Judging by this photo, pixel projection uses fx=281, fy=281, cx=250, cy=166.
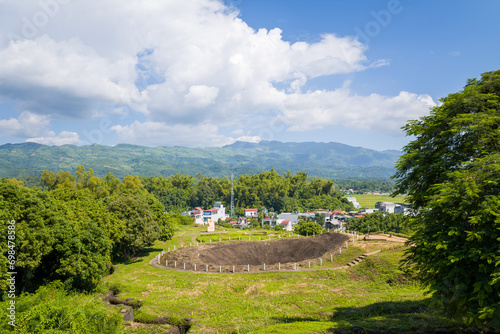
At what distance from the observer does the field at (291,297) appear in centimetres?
1309

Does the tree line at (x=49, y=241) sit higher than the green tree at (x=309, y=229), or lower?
higher

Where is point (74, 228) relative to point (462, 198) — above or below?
below

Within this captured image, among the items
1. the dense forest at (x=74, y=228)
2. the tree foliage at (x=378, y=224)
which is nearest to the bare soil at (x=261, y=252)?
the dense forest at (x=74, y=228)

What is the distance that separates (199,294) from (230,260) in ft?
48.8

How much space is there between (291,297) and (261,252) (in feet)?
62.2

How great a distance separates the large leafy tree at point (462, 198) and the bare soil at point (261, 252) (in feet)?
76.9

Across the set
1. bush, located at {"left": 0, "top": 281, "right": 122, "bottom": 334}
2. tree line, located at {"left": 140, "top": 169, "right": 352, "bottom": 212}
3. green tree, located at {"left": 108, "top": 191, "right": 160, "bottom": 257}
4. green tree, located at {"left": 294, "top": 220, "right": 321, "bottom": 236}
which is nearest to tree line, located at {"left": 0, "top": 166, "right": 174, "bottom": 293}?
green tree, located at {"left": 108, "top": 191, "right": 160, "bottom": 257}

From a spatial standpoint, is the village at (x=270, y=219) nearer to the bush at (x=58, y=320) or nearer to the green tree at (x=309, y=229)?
the green tree at (x=309, y=229)

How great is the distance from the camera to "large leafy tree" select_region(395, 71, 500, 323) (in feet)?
27.7

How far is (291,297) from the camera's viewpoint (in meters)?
19.6

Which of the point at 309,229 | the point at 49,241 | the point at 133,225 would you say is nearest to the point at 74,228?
the point at 49,241

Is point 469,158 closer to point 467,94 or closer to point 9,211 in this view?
point 467,94

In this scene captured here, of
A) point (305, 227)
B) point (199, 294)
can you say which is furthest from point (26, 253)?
point (305, 227)

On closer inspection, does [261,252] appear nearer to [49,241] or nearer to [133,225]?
[133,225]
